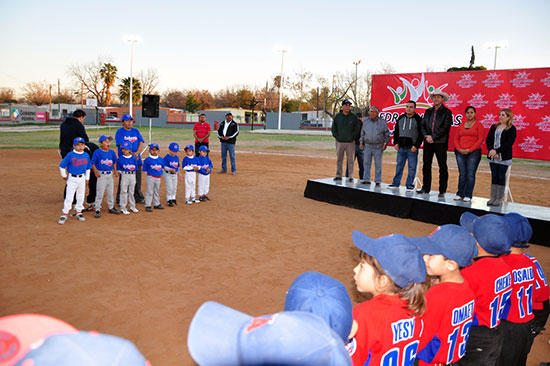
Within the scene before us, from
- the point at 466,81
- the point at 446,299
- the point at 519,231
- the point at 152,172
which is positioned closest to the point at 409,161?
the point at 466,81

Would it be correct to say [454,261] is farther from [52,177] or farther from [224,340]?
[52,177]

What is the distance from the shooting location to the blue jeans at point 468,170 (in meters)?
9.41

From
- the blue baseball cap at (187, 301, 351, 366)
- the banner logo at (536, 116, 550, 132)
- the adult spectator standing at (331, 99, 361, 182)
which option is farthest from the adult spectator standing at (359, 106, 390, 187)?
the blue baseball cap at (187, 301, 351, 366)

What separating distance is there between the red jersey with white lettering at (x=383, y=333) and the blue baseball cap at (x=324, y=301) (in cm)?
65

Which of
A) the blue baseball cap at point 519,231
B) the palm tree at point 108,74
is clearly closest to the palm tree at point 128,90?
the palm tree at point 108,74

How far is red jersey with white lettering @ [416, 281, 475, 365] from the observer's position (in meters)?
2.49

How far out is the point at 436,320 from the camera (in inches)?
98.4

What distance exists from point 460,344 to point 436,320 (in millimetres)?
381

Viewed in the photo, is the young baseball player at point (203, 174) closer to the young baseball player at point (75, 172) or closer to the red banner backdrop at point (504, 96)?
the young baseball player at point (75, 172)

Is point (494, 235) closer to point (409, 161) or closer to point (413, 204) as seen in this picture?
point (413, 204)

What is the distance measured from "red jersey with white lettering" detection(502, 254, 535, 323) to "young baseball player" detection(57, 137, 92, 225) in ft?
25.2

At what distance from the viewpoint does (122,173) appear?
9219mm

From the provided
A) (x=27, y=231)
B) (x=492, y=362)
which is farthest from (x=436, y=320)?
(x=27, y=231)

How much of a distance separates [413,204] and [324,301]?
29.2 feet
